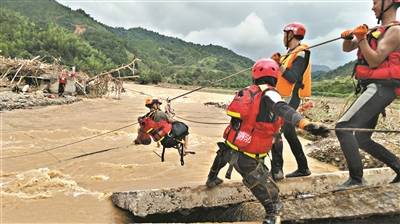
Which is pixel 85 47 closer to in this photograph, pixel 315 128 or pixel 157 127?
pixel 157 127

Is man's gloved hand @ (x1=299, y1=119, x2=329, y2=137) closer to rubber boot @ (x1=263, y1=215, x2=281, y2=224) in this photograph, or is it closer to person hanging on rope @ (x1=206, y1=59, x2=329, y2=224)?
person hanging on rope @ (x1=206, y1=59, x2=329, y2=224)

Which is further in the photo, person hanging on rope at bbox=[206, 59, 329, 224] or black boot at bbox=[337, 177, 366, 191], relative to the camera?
black boot at bbox=[337, 177, 366, 191]

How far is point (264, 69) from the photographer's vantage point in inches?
167

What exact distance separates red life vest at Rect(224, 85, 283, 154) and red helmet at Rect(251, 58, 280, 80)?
0.15 meters

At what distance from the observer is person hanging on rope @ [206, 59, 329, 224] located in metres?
4.05

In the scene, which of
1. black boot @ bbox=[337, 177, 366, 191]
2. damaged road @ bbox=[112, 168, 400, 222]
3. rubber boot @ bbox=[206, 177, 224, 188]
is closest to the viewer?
damaged road @ bbox=[112, 168, 400, 222]

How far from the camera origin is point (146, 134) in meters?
7.07

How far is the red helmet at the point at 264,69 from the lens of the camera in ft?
13.9

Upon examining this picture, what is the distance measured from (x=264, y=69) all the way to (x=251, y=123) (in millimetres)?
575

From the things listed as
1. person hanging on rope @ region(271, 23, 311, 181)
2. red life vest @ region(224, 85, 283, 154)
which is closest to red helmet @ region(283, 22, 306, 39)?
person hanging on rope @ region(271, 23, 311, 181)

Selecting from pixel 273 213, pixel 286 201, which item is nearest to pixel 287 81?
pixel 286 201

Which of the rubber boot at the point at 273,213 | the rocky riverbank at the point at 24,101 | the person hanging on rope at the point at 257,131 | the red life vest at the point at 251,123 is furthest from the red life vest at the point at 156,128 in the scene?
the rocky riverbank at the point at 24,101

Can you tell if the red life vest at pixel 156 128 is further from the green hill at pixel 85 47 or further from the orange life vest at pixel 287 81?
the green hill at pixel 85 47

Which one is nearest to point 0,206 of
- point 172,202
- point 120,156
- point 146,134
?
point 146,134
